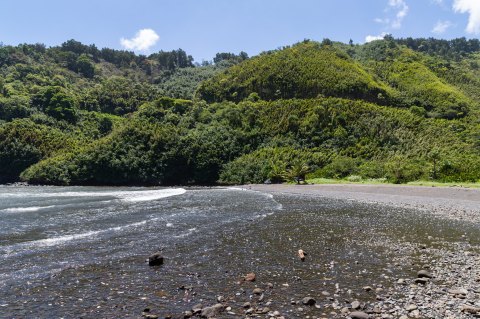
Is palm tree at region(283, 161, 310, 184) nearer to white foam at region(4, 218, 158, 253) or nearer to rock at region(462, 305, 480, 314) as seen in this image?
white foam at region(4, 218, 158, 253)

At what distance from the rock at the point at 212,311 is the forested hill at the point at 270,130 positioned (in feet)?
180

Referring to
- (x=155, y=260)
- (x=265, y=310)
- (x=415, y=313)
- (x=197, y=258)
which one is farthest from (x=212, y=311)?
(x=197, y=258)

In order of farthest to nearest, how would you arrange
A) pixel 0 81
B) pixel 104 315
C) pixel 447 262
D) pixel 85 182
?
pixel 0 81, pixel 85 182, pixel 447 262, pixel 104 315

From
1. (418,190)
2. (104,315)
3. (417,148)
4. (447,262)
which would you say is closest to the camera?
(104,315)

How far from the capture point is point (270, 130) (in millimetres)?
114438

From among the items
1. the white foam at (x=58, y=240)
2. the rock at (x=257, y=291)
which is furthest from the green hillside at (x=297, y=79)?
the rock at (x=257, y=291)

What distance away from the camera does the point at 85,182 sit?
100 meters

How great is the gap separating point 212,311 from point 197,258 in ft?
23.5

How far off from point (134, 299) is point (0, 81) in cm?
17834

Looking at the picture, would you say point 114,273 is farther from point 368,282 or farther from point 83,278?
point 368,282

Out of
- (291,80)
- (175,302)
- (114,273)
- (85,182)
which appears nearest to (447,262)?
(175,302)

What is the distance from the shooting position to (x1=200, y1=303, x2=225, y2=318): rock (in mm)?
11547

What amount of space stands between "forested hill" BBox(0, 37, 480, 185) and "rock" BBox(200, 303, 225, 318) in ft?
180

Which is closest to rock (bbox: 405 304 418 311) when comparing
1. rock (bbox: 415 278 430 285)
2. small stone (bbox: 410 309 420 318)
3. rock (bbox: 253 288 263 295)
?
small stone (bbox: 410 309 420 318)
